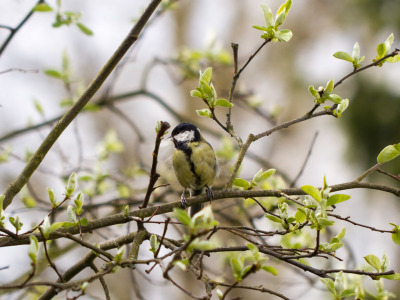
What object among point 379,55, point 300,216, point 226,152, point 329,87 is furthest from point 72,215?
point 226,152

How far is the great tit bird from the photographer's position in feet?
8.45

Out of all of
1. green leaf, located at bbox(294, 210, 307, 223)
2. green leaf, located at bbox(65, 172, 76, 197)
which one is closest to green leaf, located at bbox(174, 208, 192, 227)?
green leaf, located at bbox(294, 210, 307, 223)

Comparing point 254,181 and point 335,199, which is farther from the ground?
point 254,181

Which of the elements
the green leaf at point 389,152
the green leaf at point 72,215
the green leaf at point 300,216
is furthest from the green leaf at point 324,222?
the green leaf at point 72,215

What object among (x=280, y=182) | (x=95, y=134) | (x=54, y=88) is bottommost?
(x=280, y=182)

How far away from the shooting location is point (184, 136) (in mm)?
2619

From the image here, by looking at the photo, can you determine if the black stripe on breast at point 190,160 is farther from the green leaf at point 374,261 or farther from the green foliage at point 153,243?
the green leaf at point 374,261

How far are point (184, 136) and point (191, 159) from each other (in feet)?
0.46

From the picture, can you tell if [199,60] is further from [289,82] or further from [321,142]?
[289,82]

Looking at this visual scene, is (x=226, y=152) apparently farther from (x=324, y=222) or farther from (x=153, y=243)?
(x=324, y=222)

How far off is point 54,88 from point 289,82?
4148 millimetres

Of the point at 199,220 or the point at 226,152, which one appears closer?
the point at 199,220

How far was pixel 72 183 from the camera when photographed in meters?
1.67

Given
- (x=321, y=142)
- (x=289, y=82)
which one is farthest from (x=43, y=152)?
(x=289, y=82)
